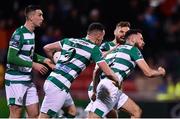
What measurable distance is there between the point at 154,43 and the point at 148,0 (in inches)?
57.7

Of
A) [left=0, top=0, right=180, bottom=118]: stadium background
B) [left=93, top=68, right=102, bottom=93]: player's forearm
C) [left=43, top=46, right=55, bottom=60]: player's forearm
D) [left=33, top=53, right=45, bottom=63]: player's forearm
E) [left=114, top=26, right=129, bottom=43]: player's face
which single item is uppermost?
[left=114, top=26, right=129, bottom=43]: player's face

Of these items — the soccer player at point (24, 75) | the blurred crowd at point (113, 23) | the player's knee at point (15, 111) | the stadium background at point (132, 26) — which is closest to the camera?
the soccer player at point (24, 75)

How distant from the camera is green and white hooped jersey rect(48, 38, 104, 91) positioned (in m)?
11.4

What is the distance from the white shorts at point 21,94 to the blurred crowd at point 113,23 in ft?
17.4

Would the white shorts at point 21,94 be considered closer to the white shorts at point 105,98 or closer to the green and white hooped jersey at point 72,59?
the green and white hooped jersey at point 72,59

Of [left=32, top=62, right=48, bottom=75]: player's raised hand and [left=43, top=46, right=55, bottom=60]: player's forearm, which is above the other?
[left=43, top=46, right=55, bottom=60]: player's forearm

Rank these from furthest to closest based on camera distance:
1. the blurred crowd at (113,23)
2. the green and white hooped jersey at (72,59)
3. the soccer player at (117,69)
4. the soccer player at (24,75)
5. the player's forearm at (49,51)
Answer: the blurred crowd at (113,23)
the player's forearm at (49,51)
the soccer player at (24,75)
the soccer player at (117,69)
the green and white hooped jersey at (72,59)

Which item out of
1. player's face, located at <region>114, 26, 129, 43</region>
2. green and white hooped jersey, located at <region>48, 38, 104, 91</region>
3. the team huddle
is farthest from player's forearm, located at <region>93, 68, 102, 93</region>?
player's face, located at <region>114, 26, 129, 43</region>

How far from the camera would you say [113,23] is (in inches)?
717

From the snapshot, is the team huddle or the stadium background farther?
the stadium background

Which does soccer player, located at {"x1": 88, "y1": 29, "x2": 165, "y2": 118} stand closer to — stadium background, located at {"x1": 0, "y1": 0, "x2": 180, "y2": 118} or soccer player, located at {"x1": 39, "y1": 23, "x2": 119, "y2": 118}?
soccer player, located at {"x1": 39, "y1": 23, "x2": 119, "y2": 118}

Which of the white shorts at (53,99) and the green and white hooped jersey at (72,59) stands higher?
the green and white hooped jersey at (72,59)

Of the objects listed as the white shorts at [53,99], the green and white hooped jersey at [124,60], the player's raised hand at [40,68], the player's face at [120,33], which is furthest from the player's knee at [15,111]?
the player's face at [120,33]

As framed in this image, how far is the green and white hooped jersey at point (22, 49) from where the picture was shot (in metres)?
11.6
